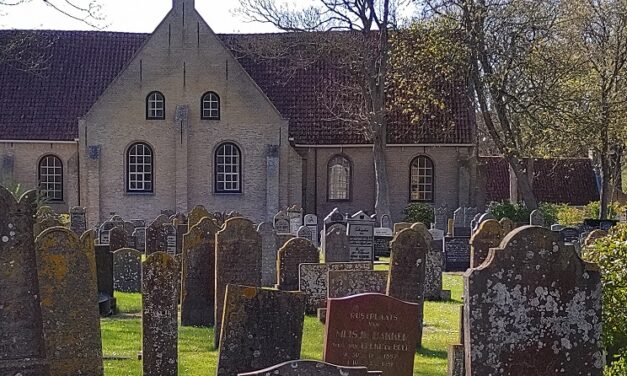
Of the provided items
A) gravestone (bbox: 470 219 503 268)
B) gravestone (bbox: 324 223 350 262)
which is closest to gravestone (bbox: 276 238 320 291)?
gravestone (bbox: 324 223 350 262)

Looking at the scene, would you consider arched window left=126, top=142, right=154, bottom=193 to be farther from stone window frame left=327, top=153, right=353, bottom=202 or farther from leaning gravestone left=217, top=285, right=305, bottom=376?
leaning gravestone left=217, top=285, right=305, bottom=376

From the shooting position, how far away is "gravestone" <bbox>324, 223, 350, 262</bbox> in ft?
61.3

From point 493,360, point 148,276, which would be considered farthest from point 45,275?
point 493,360

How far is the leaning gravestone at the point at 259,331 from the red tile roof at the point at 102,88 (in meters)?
28.4

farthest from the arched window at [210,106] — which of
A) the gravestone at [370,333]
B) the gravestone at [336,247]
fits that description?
the gravestone at [370,333]

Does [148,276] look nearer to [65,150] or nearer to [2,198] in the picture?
[2,198]

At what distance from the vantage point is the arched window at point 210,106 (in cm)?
3566

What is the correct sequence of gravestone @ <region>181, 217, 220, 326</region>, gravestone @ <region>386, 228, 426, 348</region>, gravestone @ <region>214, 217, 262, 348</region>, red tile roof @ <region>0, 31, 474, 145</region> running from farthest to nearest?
red tile roof @ <region>0, 31, 474, 145</region> < gravestone @ <region>181, 217, 220, 326</region> < gravestone @ <region>214, 217, 262, 348</region> < gravestone @ <region>386, 228, 426, 348</region>

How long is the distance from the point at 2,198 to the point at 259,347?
3.38 metres

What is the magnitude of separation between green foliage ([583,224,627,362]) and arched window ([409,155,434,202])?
26.6m

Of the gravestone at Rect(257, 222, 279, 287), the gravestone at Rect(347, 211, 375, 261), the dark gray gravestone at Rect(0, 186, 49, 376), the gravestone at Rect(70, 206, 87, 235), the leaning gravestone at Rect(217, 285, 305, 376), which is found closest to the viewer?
the dark gray gravestone at Rect(0, 186, 49, 376)

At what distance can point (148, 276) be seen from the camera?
10.1 meters

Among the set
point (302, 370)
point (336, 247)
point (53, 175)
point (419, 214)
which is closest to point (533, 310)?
point (302, 370)

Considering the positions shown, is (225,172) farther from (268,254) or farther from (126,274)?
(126,274)
